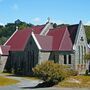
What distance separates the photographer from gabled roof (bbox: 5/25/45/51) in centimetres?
8553

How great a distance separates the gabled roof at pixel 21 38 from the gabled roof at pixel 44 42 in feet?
20.3

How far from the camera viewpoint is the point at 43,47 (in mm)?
76000

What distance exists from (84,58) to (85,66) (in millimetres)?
5037

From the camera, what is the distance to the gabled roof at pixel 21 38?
281ft

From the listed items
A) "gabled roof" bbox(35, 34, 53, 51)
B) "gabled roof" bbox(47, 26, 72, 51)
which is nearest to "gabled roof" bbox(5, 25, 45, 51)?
"gabled roof" bbox(47, 26, 72, 51)

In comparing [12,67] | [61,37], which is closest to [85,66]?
[61,37]

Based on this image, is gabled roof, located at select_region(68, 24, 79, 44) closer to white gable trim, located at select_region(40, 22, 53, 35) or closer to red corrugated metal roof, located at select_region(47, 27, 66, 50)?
red corrugated metal roof, located at select_region(47, 27, 66, 50)

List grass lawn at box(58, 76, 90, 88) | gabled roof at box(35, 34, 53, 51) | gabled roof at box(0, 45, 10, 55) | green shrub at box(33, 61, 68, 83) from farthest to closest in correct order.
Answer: gabled roof at box(0, 45, 10, 55)
gabled roof at box(35, 34, 53, 51)
green shrub at box(33, 61, 68, 83)
grass lawn at box(58, 76, 90, 88)

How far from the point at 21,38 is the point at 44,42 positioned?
13.4m

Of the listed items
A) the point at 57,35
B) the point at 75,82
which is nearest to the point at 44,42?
the point at 57,35

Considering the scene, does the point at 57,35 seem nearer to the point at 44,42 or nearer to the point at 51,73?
the point at 44,42

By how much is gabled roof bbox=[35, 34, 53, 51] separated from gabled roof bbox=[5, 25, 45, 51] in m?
6.18

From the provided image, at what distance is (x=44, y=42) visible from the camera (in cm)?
7725

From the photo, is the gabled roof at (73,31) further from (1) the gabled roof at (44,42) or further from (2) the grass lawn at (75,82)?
(2) the grass lawn at (75,82)
